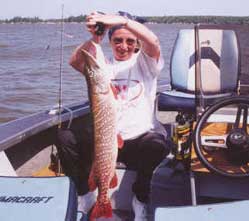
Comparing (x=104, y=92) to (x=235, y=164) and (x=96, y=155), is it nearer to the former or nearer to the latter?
(x=96, y=155)

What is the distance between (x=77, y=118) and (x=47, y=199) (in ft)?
6.37

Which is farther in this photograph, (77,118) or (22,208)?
(77,118)

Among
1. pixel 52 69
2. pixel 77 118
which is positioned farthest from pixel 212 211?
pixel 52 69

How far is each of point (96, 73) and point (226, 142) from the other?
112 centimetres

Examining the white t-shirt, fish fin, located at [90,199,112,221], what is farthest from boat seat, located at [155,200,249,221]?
the white t-shirt

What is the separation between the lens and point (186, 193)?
3967 mm

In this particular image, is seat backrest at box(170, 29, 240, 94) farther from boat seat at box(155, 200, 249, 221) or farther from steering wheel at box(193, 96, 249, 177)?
boat seat at box(155, 200, 249, 221)

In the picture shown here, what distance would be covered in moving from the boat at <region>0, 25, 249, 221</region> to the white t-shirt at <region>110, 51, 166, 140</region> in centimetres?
35

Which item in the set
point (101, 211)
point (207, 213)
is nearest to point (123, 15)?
point (101, 211)

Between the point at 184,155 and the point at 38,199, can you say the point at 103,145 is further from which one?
the point at 184,155

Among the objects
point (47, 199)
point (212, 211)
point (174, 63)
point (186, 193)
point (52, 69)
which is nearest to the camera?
point (212, 211)

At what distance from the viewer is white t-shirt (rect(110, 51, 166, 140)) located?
3.39 metres

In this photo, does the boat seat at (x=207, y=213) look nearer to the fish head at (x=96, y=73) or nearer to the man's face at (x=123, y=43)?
the fish head at (x=96, y=73)

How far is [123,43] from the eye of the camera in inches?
133
